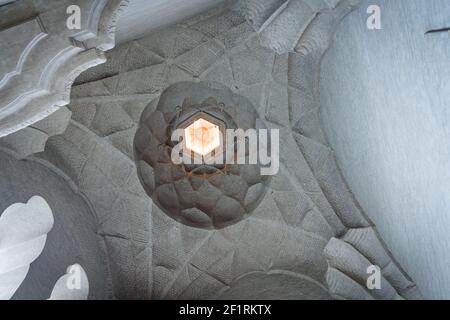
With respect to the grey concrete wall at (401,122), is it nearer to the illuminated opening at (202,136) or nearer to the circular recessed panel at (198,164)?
the circular recessed panel at (198,164)

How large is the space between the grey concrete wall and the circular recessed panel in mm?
1627

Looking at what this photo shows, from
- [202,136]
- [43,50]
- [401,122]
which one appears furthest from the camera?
[202,136]

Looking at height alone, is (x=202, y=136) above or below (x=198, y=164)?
above

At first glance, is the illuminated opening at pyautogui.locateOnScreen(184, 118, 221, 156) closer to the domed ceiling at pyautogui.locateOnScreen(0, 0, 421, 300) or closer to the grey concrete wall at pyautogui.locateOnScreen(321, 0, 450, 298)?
the domed ceiling at pyautogui.locateOnScreen(0, 0, 421, 300)

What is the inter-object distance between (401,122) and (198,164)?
12.7ft

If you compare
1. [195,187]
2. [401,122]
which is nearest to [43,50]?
[401,122]

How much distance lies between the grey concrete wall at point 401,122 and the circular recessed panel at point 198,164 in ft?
5.34

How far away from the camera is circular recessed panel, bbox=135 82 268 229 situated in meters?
9.30

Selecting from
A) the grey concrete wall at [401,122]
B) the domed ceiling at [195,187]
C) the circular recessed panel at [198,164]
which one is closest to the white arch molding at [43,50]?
the grey concrete wall at [401,122]

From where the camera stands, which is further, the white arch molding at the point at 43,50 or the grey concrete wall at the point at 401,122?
the grey concrete wall at the point at 401,122

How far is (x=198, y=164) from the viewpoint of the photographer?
972cm

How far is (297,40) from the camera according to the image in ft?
26.2

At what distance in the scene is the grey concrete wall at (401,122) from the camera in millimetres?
5568

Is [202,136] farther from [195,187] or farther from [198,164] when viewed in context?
[195,187]
